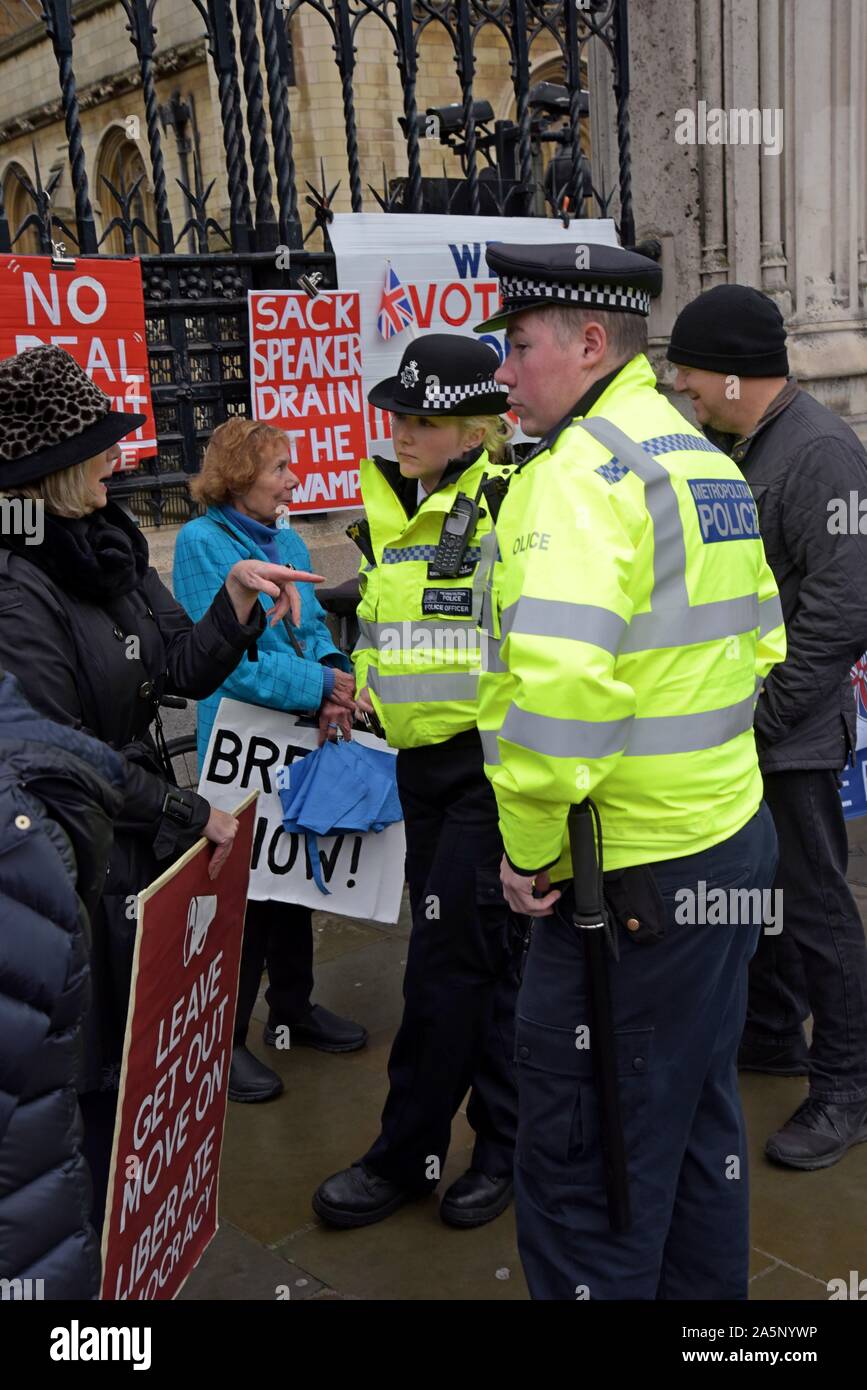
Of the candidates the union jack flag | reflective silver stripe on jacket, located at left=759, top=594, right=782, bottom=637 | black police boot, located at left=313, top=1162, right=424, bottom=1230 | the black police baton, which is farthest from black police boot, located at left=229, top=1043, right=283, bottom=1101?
the union jack flag

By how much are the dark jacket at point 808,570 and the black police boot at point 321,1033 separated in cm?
161

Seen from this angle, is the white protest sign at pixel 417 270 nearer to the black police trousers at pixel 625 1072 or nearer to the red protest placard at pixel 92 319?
the red protest placard at pixel 92 319

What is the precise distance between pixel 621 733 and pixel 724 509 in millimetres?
486

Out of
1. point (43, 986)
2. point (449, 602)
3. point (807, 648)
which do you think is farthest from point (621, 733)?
point (807, 648)

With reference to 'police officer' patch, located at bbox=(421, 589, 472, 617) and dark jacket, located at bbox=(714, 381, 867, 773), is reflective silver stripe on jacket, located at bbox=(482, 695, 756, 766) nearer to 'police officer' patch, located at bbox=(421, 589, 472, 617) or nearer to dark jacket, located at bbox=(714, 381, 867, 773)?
'police officer' patch, located at bbox=(421, 589, 472, 617)

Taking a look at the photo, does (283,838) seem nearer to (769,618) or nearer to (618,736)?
(769,618)

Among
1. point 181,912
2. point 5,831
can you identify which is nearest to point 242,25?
point 181,912

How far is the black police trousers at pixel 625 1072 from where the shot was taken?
2.40m

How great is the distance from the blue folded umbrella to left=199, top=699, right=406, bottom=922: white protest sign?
39 mm

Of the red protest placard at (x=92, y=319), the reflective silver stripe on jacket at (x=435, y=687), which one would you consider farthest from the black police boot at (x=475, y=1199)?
the red protest placard at (x=92, y=319)

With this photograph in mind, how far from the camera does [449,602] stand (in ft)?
10.9

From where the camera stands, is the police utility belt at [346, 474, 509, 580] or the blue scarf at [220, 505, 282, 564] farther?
the blue scarf at [220, 505, 282, 564]

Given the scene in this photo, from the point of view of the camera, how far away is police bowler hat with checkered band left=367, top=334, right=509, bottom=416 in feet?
11.0
